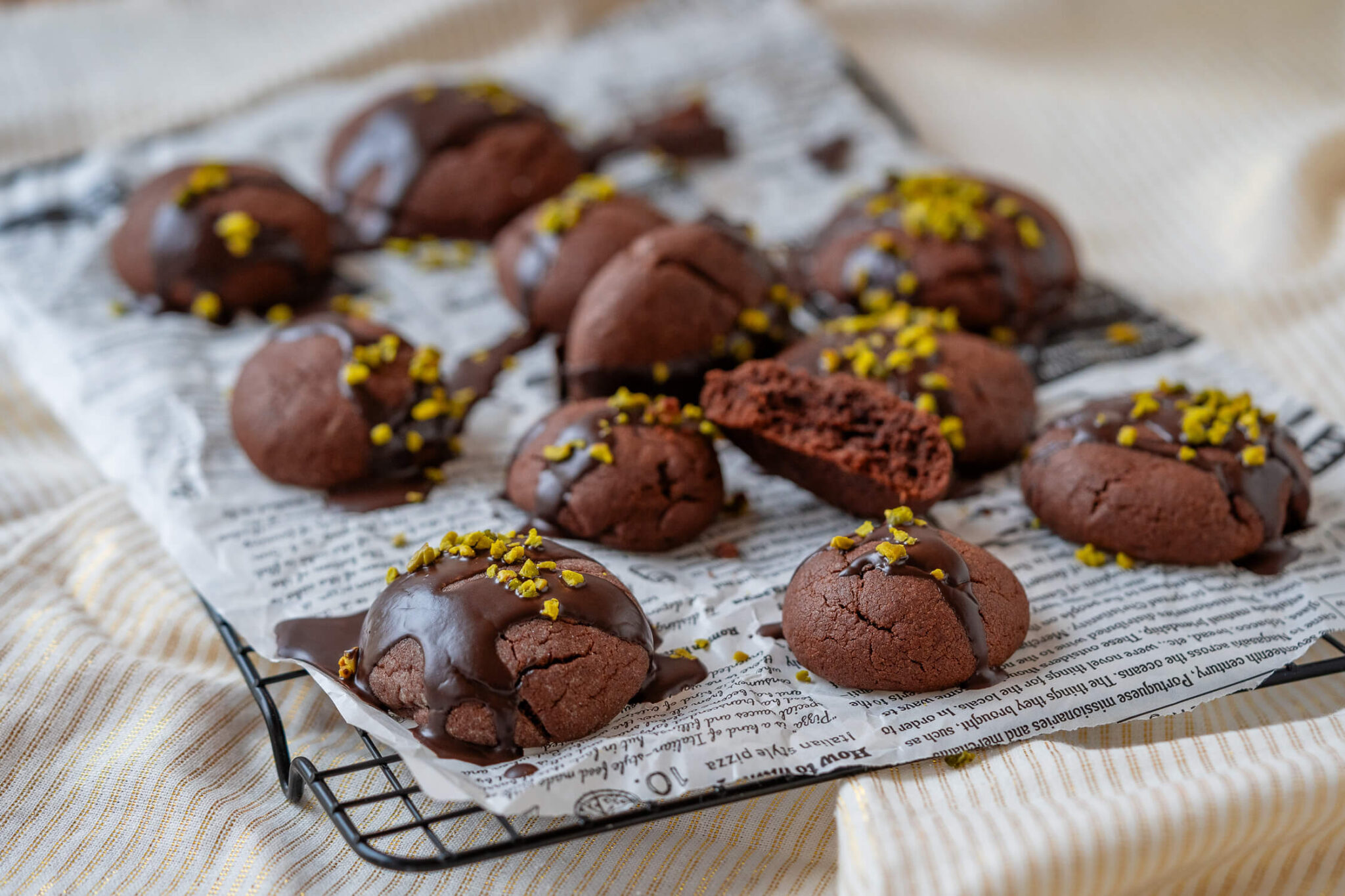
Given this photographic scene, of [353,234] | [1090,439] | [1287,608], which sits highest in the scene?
[353,234]

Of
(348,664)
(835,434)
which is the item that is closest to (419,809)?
(348,664)

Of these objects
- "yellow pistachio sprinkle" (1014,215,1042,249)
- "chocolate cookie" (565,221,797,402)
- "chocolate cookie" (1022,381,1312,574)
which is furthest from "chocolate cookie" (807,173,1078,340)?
"chocolate cookie" (1022,381,1312,574)

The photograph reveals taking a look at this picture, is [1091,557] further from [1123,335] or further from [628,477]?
[1123,335]

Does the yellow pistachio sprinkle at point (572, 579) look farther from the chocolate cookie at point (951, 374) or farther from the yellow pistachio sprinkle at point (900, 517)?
the chocolate cookie at point (951, 374)

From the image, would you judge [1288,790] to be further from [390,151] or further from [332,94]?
[332,94]

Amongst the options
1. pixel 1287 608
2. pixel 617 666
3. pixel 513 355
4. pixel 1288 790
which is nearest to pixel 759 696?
pixel 617 666

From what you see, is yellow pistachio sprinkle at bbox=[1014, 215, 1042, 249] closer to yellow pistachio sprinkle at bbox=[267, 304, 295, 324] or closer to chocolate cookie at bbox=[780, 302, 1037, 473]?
chocolate cookie at bbox=[780, 302, 1037, 473]

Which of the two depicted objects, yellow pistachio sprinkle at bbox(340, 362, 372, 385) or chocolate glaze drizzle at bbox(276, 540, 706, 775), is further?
yellow pistachio sprinkle at bbox(340, 362, 372, 385)
